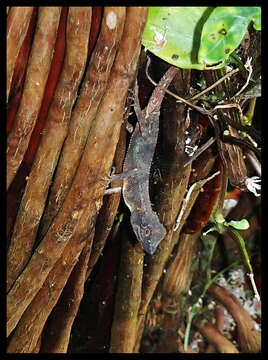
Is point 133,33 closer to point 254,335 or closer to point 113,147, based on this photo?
point 113,147

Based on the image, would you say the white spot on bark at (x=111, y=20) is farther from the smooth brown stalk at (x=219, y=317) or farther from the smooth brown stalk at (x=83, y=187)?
the smooth brown stalk at (x=219, y=317)

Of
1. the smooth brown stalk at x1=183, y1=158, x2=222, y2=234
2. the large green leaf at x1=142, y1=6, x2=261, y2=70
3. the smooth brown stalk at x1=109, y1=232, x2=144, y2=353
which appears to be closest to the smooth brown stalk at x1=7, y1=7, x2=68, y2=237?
the large green leaf at x1=142, y1=6, x2=261, y2=70

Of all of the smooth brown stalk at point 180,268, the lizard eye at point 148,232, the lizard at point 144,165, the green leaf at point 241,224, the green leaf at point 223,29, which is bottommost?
the smooth brown stalk at point 180,268

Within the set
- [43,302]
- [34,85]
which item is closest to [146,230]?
[43,302]

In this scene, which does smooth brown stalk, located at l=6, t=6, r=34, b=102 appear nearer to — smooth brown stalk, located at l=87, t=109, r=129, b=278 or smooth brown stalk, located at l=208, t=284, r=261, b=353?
smooth brown stalk, located at l=87, t=109, r=129, b=278

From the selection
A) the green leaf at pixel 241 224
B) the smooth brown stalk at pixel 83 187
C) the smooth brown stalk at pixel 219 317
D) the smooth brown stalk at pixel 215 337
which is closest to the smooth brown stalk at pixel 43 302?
the smooth brown stalk at pixel 83 187

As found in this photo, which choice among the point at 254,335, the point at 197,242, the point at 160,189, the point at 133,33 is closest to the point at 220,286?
the point at 254,335
